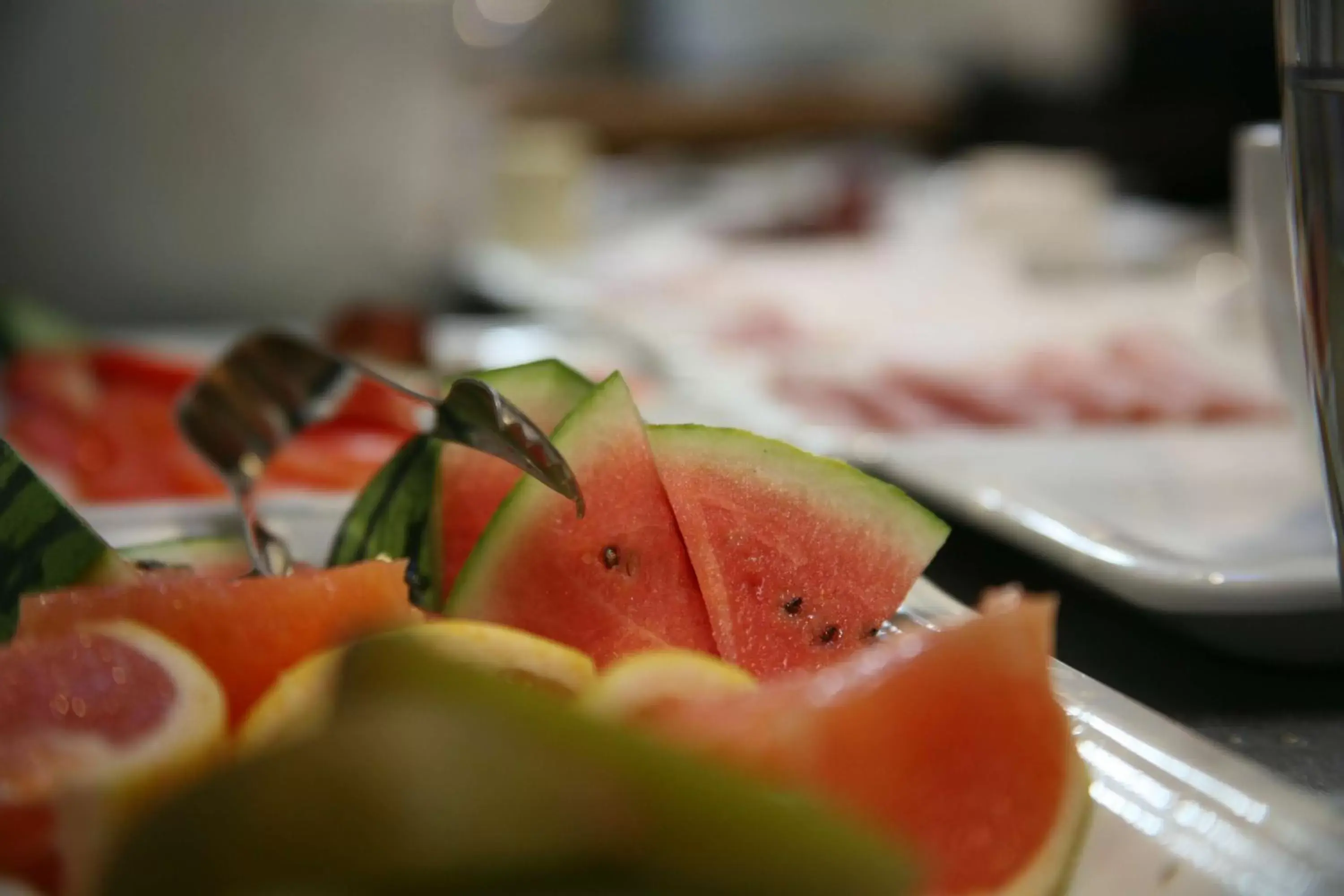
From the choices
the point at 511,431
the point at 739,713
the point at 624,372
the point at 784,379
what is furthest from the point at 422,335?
the point at 739,713

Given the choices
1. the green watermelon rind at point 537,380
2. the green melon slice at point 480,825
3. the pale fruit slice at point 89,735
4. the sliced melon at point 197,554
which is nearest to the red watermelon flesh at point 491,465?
the green watermelon rind at point 537,380

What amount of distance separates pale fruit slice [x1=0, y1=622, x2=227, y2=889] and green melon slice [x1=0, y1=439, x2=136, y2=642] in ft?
0.38

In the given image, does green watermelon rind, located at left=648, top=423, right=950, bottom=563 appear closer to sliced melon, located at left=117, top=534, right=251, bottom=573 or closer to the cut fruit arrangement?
the cut fruit arrangement

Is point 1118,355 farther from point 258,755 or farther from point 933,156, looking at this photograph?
point 933,156

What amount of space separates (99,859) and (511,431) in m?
0.30

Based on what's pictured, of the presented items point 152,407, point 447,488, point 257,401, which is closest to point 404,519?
point 447,488

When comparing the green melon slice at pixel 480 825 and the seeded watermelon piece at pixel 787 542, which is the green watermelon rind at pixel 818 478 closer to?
the seeded watermelon piece at pixel 787 542

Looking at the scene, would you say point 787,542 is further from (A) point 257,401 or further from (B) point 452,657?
(A) point 257,401

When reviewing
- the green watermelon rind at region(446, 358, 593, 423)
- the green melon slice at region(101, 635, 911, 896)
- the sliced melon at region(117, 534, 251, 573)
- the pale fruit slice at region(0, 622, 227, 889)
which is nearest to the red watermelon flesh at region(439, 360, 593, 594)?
the green watermelon rind at region(446, 358, 593, 423)

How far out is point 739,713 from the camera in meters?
0.44

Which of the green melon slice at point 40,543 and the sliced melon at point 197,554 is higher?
the green melon slice at point 40,543

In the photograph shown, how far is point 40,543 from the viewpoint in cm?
62

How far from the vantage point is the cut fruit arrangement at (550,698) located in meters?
0.35

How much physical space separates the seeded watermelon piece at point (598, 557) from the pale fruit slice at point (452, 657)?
0.05m
